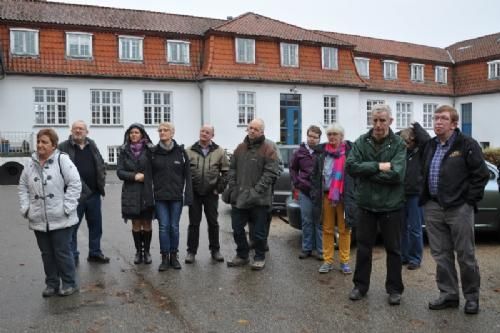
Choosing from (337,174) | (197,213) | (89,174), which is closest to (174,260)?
(197,213)

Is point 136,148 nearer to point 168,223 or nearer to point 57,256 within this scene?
point 168,223

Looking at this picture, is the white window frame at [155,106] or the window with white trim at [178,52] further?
the window with white trim at [178,52]

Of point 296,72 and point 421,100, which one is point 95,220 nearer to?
point 296,72

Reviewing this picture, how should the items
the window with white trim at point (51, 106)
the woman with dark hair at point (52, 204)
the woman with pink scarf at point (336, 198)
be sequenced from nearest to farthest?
the woman with dark hair at point (52, 204) < the woman with pink scarf at point (336, 198) < the window with white trim at point (51, 106)

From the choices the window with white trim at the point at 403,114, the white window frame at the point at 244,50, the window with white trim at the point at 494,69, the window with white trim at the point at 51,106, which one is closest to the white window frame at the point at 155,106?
the window with white trim at the point at 51,106

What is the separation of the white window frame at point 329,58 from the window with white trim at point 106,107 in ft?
39.0

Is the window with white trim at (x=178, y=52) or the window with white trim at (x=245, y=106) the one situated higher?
the window with white trim at (x=178, y=52)

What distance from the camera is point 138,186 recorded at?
6.83 m

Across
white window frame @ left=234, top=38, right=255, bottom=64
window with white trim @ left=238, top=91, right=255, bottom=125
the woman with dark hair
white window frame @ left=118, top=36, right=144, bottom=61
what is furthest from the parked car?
white window frame @ left=118, top=36, right=144, bottom=61

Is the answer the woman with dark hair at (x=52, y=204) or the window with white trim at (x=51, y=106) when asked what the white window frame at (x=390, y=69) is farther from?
the woman with dark hair at (x=52, y=204)

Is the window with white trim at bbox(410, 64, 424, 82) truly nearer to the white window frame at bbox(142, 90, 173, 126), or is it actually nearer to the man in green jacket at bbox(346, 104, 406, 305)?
the white window frame at bbox(142, 90, 173, 126)

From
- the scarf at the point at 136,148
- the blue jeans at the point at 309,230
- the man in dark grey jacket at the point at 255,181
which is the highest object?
the scarf at the point at 136,148

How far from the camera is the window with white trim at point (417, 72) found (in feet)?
117

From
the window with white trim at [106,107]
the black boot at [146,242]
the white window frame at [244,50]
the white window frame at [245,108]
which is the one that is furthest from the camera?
the white window frame at [245,108]
